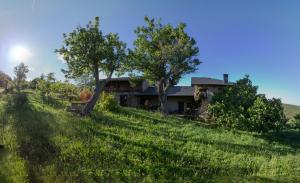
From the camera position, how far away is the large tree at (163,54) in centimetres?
3033

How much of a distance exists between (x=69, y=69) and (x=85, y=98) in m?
9.83

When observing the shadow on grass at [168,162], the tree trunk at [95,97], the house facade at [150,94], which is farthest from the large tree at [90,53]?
the house facade at [150,94]

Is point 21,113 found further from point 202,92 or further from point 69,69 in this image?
point 202,92

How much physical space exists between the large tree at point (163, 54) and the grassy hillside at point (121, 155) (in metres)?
12.1

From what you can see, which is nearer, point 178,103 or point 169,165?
point 169,165

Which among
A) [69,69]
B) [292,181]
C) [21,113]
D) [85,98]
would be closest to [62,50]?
[69,69]

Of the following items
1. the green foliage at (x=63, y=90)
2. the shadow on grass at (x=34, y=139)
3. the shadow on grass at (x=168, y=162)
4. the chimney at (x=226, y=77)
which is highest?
the chimney at (x=226, y=77)

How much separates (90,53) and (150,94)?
20974 mm

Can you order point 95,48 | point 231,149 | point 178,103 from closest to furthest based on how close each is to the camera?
point 231,149 → point 95,48 → point 178,103

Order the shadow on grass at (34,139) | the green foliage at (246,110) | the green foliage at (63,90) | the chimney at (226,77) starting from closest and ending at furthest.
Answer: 1. the shadow on grass at (34,139)
2. the green foliage at (246,110)
3. the green foliage at (63,90)
4. the chimney at (226,77)

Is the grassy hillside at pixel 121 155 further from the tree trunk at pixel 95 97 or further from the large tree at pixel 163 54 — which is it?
the large tree at pixel 163 54

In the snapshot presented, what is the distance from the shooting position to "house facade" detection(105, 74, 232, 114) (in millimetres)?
43156

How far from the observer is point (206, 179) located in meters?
12.2

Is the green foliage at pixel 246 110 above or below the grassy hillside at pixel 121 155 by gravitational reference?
above
